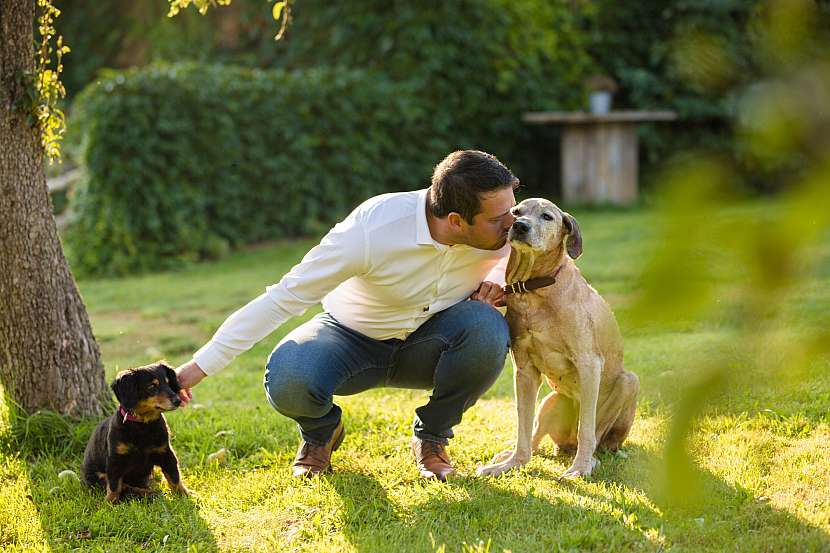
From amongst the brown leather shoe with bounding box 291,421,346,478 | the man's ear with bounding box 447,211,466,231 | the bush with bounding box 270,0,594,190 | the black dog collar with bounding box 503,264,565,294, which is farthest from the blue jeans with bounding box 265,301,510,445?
the bush with bounding box 270,0,594,190

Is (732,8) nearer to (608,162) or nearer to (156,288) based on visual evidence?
(156,288)

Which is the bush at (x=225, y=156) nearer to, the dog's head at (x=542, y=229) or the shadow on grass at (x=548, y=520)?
the shadow on grass at (x=548, y=520)

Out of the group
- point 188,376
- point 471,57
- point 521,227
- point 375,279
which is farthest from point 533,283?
point 471,57

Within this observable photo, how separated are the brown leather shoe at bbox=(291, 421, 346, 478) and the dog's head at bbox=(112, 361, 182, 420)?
2.20ft

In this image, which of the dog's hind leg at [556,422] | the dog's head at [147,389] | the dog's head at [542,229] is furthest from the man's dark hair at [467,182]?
the dog's head at [147,389]

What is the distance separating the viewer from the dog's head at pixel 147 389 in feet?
11.2

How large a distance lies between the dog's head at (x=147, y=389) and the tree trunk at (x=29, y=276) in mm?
895

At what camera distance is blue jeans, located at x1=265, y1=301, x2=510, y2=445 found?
3703mm

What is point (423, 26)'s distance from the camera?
11133mm

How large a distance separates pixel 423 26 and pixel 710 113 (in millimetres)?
10627

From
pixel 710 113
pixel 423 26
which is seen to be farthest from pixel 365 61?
pixel 710 113

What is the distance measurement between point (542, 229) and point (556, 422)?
953 mm

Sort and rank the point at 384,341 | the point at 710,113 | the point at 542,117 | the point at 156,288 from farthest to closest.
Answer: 1. the point at 542,117
2. the point at 156,288
3. the point at 384,341
4. the point at 710,113

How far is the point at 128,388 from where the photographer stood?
3432 millimetres
